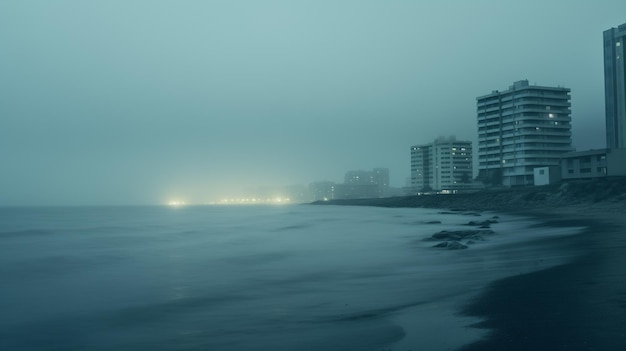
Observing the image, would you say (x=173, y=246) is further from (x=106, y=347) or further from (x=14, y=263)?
(x=106, y=347)

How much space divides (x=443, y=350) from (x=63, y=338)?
36.4 feet

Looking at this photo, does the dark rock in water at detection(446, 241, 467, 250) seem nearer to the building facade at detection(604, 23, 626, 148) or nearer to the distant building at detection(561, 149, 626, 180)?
the distant building at detection(561, 149, 626, 180)

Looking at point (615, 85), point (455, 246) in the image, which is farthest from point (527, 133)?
point (455, 246)

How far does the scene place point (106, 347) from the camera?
13.5 m

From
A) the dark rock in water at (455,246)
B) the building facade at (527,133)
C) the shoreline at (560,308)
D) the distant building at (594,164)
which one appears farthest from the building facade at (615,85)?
the shoreline at (560,308)

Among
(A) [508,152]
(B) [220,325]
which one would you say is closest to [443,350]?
(B) [220,325]

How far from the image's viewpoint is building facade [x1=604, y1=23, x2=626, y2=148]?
150 meters

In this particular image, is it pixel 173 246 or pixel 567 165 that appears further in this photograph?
pixel 567 165

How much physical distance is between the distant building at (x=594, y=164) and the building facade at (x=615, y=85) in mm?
54225

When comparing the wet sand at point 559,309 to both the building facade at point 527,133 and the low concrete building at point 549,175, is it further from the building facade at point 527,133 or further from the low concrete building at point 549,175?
the building facade at point 527,133

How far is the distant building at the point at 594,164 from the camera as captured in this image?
9444 cm

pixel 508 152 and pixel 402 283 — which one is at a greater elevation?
pixel 508 152

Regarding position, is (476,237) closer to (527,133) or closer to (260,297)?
(260,297)

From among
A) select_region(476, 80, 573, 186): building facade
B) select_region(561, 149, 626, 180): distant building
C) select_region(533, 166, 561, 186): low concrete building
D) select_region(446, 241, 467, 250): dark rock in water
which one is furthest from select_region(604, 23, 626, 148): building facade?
select_region(446, 241, 467, 250): dark rock in water
